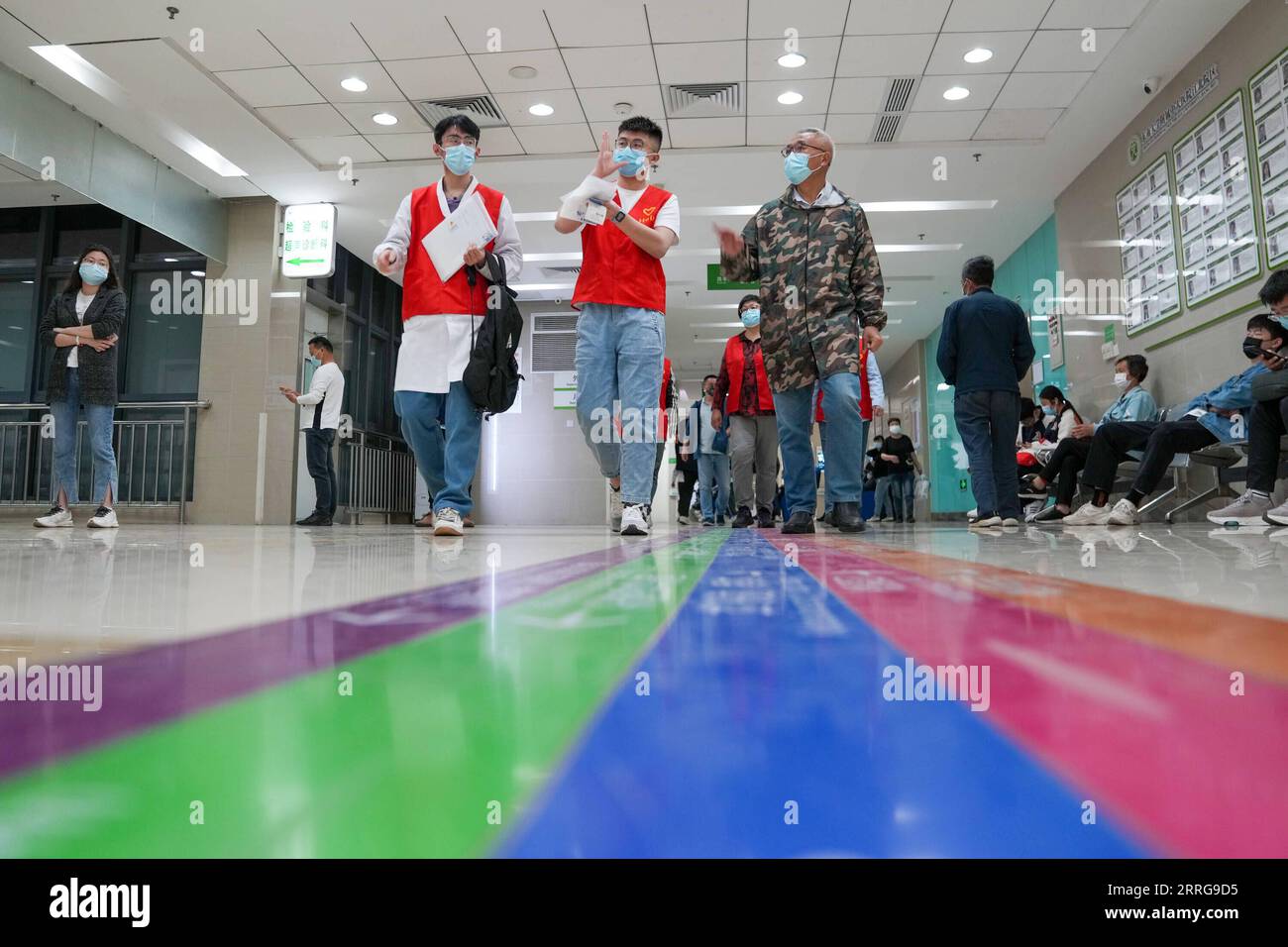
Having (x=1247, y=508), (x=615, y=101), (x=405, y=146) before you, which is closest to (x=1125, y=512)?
(x=1247, y=508)

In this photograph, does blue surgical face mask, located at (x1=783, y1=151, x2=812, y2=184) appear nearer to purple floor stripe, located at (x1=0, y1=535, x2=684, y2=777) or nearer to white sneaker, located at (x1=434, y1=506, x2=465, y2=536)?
white sneaker, located at (x1=434, y1=506, x2=465, y2=536)

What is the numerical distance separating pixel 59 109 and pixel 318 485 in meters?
3.67

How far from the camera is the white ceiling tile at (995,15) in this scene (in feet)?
16.9

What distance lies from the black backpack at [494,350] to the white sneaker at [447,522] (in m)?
0.36

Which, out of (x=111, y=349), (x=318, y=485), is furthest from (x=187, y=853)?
(x=318, y=485)

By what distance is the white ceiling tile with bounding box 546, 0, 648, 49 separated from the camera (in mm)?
5188

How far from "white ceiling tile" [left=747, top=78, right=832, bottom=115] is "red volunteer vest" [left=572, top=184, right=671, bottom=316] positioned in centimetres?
385

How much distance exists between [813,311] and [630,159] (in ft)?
2.89

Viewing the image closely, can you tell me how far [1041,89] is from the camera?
619 centimetres

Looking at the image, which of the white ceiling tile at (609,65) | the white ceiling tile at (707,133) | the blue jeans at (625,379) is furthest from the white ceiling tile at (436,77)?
the blue jeans at (625,379)

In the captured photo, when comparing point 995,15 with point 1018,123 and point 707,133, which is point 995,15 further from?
point 707,133

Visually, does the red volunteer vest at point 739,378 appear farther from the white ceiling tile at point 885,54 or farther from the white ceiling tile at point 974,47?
the white ceiling tile at point 974,47

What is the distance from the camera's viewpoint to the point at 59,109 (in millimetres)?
6531
